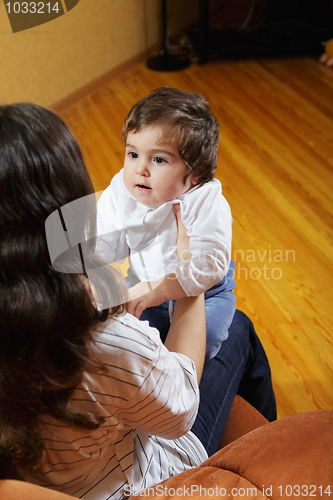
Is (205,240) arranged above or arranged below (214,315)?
above

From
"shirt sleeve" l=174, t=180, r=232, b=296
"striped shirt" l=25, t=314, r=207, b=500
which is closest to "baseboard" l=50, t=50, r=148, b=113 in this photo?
"shirt sleeve" l=174, t=180, r=232, b=296

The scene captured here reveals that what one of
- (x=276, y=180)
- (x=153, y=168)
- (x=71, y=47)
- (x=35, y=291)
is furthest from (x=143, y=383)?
(x=71, y=47)

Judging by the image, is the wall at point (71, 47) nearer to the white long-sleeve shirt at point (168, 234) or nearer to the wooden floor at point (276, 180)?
the wooden floor at point (276, 180)

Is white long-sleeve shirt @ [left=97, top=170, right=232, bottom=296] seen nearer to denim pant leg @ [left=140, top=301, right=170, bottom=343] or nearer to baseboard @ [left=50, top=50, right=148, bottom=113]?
denim pant leg @ [left=140, top=301, right=170, bottom=343]

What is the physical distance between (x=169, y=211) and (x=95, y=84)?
2094mm

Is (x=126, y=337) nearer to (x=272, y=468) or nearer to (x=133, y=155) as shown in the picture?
(x=272, y=468)

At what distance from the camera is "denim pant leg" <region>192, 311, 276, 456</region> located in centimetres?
86

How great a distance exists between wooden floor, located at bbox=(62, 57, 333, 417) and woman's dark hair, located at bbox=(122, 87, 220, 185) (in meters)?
0.65

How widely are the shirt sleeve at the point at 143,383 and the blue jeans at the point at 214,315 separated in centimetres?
25

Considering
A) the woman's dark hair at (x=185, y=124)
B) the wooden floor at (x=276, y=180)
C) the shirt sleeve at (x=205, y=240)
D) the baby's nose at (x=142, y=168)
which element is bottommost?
the wooden floor at (x=276, y=180)

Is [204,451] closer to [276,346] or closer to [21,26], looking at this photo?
[276,346]

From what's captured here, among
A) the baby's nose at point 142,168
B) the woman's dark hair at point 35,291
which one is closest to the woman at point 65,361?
the woman's dark hair at point 35,291

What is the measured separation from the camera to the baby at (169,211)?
95 cm

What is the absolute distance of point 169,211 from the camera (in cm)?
105
